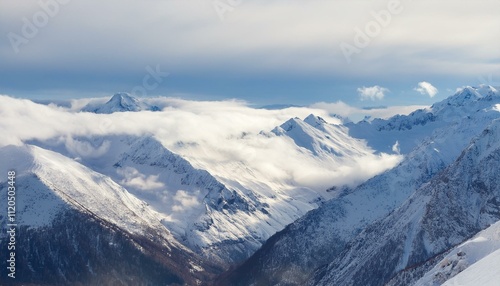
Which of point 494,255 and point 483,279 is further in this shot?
point 494,255

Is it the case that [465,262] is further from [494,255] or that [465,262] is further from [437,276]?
[494,255]

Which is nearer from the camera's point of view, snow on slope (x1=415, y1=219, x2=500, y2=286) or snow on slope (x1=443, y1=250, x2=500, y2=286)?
snow on slope (x1=443, y1=250, x2=500, y2=286)

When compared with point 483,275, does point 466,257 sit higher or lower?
lower

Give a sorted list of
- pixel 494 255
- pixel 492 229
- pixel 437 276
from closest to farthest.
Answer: pixel 494 255
pixel 437 276
pixel 492 229

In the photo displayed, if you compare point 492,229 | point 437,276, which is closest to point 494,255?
point 437,276

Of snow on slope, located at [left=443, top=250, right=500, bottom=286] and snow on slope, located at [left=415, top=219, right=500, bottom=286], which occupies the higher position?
snow on slope, located at [left=443, top=250, right=500, bottom=286]

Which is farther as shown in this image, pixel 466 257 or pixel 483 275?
pixel 466 257

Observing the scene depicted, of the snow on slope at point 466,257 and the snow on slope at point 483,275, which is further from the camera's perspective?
the snow on slope at point 466,257

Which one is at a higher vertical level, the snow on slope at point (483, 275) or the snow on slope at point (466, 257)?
the snow on slope at point (483, 275)

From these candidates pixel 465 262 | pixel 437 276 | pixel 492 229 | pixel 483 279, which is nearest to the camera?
pixel 483 279

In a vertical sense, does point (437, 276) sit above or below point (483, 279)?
below
